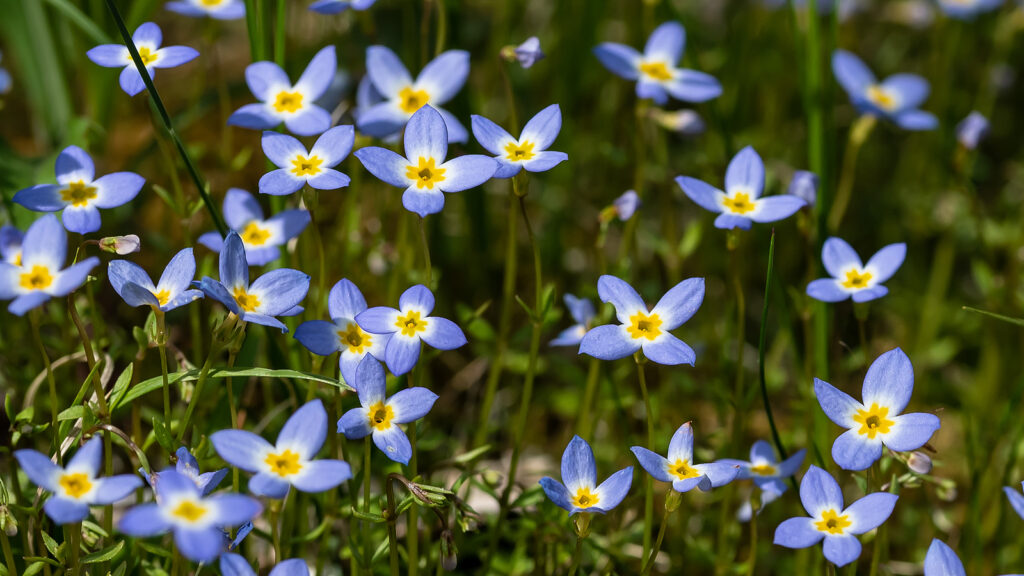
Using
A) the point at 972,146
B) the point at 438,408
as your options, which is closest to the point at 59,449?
the point at 438,408

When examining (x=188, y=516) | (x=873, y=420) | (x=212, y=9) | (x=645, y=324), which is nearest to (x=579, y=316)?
(x=645, y=324)

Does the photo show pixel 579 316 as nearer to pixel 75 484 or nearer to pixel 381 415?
pixel 381 415

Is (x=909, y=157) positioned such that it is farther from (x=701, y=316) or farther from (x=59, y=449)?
(x=59, y=449)

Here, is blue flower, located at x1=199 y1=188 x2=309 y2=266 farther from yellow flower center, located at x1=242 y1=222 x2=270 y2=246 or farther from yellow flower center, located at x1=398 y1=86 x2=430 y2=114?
yellow flower center, located at x1=398 y1=86 x2=430 y2=114

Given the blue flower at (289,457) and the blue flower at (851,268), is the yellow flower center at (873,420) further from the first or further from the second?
the blue flower at (289,457)

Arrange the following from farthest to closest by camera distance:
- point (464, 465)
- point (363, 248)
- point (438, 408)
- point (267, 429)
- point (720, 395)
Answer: point (438, 408)
point (363, 248)
point (720, 395)
point (267, 429)
point (464, 465)
